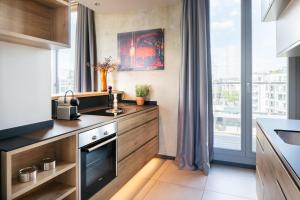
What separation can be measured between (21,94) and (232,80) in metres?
2.75

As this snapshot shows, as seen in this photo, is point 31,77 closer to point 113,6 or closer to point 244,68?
point 113,6

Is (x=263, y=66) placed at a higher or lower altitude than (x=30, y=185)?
higher

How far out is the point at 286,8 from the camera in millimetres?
1761

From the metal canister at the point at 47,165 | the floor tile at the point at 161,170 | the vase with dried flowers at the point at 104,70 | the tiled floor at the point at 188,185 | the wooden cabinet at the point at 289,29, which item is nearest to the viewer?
the wooden cabinet at the point at 289,29

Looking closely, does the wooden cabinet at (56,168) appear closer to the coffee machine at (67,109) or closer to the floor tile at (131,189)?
the coffee machine at (67,109)

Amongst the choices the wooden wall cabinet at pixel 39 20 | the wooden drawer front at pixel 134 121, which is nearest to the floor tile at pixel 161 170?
the wooden drawer front at pixel 134 121

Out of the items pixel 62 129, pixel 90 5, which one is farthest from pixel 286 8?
pixel 90 5

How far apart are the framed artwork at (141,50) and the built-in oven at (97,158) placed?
1.53 meters

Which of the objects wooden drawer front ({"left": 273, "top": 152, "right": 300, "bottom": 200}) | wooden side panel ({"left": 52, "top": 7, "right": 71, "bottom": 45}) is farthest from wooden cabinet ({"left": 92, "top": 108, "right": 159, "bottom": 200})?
wooden drawer front ({"left": 273, "top": 152, "right": 300, "bottom": 200})

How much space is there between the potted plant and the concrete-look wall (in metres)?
0.14

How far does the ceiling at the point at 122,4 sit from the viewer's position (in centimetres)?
303

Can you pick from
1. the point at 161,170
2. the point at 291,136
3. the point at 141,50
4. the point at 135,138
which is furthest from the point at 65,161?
the point at 141,50

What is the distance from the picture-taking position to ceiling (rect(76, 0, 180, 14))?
303 centimetres

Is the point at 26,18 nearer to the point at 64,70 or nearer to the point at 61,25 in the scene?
the point at 61,25
